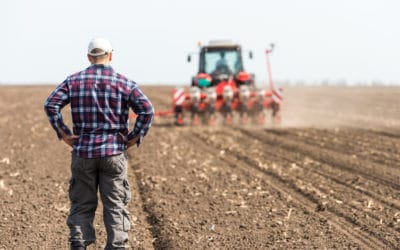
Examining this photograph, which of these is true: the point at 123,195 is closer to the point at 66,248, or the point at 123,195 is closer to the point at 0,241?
the point at 66,248

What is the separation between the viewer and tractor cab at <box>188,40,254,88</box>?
1883 cm

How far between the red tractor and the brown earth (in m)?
2.68

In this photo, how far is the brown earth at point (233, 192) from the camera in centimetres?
619

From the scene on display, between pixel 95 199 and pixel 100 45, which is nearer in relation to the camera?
pixel 100 45

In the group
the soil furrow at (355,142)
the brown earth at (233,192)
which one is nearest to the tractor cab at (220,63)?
the soil furrow at (355,142)

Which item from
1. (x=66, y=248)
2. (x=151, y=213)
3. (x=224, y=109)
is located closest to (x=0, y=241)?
(x=66, y=248)

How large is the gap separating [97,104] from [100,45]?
426mm

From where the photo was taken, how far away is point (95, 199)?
15.5ft

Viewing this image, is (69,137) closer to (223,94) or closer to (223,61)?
(223,94)

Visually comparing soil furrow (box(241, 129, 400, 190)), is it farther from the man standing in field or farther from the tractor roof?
the man standing in field

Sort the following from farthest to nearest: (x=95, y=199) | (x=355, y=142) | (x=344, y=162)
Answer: (x=355, y=142) → (x=344, y=162) → (x=95, y=199)

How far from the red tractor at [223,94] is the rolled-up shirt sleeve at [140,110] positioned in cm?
1253

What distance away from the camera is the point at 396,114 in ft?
75.3

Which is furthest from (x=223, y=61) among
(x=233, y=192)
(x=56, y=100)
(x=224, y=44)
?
(x=56, y=100)
